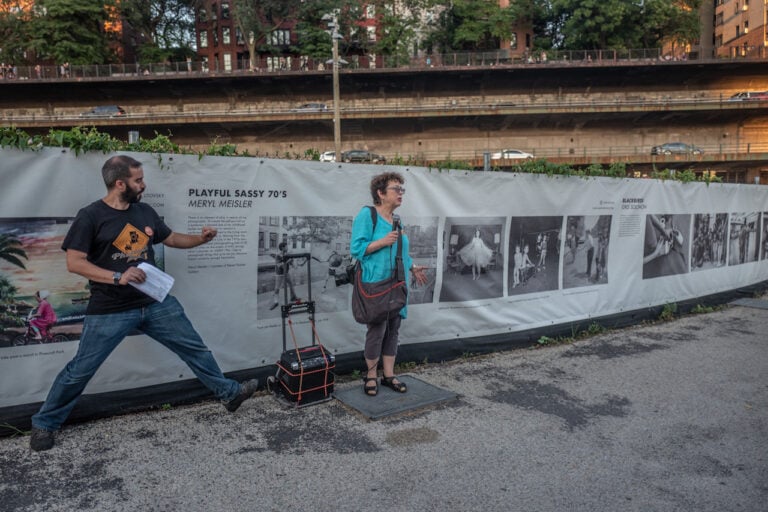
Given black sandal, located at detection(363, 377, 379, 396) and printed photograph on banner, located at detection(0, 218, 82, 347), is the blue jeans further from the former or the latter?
black sandal, located at detection(363, 377, 379, 396)

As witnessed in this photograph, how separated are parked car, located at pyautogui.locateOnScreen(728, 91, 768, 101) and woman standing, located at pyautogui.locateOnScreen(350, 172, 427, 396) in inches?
1830

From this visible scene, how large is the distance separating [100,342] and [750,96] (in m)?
49.9

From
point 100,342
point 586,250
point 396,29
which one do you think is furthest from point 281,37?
point 100,342

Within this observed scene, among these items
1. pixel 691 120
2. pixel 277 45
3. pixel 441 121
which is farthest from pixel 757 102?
pixel 277 45

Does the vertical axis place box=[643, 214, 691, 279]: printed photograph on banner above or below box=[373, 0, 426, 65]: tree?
below

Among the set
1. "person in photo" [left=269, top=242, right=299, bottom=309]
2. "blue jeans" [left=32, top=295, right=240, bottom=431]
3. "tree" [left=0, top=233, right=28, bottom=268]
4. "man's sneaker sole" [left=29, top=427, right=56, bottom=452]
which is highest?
"tree" [left=0, top=233, right=28, bottom=268]

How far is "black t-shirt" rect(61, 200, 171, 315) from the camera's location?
356cm

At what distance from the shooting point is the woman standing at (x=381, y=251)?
455 centimetres

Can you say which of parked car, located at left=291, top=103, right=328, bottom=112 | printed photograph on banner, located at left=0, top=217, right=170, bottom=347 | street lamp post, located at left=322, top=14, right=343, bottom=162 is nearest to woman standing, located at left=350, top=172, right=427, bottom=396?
printed photograph on banner, located at left=0, top=217, right=170, bottom=347

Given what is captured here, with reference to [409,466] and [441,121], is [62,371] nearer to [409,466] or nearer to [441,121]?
[409,466]

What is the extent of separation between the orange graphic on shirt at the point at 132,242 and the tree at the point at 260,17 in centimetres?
5137

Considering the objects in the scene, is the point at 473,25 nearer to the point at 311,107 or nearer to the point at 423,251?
the point at 311,107

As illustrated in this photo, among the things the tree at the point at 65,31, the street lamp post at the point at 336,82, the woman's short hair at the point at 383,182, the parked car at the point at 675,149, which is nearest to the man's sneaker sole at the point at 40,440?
the woman's short hair at the point at 383,182

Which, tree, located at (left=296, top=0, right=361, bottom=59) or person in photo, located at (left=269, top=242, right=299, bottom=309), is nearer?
person in photo, located at (left=269, top=242, right=299, bottom=309)
